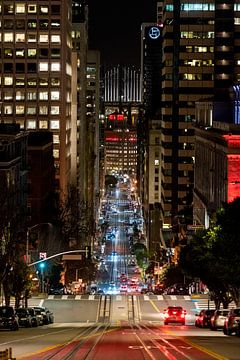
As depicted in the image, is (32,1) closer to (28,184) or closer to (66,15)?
(66,15)

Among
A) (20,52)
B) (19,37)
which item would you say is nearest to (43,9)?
(19,37)

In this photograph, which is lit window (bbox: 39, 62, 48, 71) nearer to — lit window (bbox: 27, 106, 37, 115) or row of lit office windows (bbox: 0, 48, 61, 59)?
row of lit office windows (bbox: 0, 48, 61, 59)

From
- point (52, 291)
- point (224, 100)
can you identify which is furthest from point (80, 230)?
point (52, 291)

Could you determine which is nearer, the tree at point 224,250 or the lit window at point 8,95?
the tree at point 224,250

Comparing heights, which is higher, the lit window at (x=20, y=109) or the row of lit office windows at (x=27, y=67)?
the row of lit office windows at (x=27, y=67)

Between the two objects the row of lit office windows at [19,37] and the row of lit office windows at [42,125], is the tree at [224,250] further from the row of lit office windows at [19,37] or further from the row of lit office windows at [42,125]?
the row of lit office windows at [42,125]

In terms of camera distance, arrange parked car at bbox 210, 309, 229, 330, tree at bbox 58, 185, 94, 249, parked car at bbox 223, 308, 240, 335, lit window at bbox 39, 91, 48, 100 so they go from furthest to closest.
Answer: lit window at bbox 39, 91, 48, 100, tree at bbox 58, 185, 94, 249, parked car at bbox 210, 309, 229, 330, parked car at bbox 223, 308, 240, 335

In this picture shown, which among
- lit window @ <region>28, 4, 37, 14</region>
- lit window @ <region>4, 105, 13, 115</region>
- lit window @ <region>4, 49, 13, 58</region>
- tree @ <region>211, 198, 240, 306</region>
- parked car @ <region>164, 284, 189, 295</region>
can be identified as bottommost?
→ parked car @ <region>164, 284, 189, 295</region>

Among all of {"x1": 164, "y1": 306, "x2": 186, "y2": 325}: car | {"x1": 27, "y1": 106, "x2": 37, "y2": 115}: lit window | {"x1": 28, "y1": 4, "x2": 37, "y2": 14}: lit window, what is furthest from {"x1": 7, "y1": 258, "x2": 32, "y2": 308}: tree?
{"x1": 27, "y1": 106, "x2": 37, "y2": 115}: lit window

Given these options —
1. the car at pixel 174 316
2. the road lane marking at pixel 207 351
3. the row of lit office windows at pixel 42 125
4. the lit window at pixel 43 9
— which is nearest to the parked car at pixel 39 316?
the car at pixel 174 316

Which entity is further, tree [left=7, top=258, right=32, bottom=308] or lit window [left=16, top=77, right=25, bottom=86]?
lit window [left=16, top=77, right=25, bottom=86]

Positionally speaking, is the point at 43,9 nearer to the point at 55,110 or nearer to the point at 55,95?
the point at 55,95
